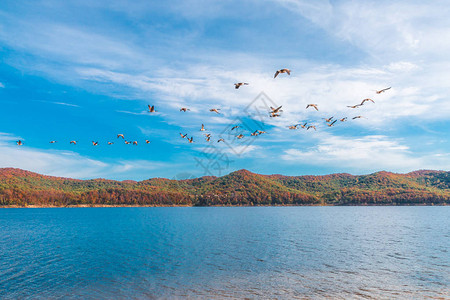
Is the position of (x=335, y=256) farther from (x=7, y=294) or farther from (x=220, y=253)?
(x=7, y=294)

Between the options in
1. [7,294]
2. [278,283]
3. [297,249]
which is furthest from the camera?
[297,249]

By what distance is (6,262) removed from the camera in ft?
116

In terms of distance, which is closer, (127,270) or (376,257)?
(127,270)

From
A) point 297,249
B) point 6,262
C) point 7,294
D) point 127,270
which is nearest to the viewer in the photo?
point 7,294

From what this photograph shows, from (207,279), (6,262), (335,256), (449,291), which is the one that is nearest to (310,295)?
(207,279)

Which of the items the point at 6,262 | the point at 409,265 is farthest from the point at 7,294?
the point at 409,265

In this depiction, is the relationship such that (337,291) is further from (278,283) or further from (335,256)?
(335,256)

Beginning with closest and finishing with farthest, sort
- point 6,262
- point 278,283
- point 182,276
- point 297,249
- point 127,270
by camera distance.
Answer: point 278,283
point 182,276
point 127,270
point 6,262
point 297,249

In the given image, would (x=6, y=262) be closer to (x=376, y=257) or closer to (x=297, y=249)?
(x=297, y=249)

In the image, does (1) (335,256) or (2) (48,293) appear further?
(1) (335,256)

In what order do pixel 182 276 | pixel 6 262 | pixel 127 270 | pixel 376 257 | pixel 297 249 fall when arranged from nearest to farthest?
pixel 182 276 < pixel 127 270 < pixel 6 262 < pixel 376 257 < pixel 297 249

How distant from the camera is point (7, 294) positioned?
2395 centimetres

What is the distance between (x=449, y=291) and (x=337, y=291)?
9.29 metres

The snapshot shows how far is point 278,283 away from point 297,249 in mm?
18952
